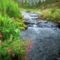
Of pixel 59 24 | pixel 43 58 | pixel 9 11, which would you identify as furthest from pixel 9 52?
pixel 59 24

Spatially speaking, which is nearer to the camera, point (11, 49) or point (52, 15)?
point (11, 49)

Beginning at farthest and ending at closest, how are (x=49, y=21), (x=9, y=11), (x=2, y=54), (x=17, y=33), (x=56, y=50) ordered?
(x=49, y=21) < (x=9, y=11) < (x=56, y=50) < (x=17, y=33) < (x=2, y=54)

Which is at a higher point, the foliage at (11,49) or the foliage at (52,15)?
the foliage at (11,49)

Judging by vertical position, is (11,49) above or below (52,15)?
above

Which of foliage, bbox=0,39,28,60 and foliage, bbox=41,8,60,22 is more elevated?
foliage, bbox=0,39,28,60

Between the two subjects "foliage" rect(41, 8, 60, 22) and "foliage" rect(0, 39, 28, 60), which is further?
"foliage" rect(41, 8, 60, 22)

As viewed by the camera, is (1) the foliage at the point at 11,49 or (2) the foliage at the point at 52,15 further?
(2) the foliage at the point at 52,15

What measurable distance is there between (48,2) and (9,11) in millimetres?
10712

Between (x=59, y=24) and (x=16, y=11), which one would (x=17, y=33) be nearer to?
(x=16, y=11)

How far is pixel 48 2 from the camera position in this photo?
81.4 feet

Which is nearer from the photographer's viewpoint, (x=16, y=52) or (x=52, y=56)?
(x=16, y=52)

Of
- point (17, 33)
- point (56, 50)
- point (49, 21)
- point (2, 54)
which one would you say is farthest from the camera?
point (49, 21)

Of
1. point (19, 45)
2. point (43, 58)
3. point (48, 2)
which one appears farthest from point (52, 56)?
point (48, 2)

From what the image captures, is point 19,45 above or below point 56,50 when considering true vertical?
above
